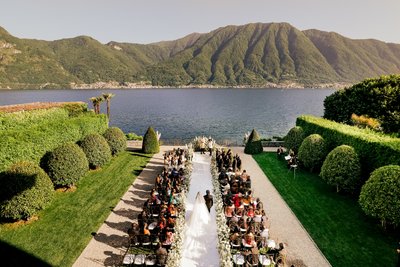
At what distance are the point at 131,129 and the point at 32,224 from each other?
61.3 m

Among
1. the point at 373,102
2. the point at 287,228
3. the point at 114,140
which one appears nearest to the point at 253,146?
the point at 114,140

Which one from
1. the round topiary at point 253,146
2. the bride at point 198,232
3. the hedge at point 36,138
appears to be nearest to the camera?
the bride at point 198,232

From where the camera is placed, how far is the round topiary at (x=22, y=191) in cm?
1611

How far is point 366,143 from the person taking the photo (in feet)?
69.2

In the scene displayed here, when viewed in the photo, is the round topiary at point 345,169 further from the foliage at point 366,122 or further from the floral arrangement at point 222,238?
the foliage at point 366,122

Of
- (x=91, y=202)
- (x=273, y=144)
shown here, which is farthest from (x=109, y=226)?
(x=273, y=144)

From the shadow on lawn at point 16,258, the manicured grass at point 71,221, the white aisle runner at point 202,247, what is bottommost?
the manicured grass at point 71,221

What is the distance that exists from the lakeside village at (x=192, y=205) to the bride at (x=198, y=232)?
5cm

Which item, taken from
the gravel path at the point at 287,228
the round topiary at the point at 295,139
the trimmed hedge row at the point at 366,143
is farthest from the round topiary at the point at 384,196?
the round topiary at the point at 295,139

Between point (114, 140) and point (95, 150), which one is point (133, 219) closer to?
point (95, 150)

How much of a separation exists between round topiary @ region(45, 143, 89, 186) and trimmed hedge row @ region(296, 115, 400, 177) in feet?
65.7

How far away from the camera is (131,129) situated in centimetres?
7719

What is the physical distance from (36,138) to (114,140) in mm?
10641

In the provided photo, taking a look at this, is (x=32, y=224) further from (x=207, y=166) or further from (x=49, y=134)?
(x=207, y=166)
